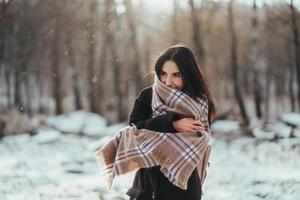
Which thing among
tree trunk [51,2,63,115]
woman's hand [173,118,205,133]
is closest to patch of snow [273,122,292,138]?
tree trunk [51,2,63,115]

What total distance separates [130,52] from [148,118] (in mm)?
10961

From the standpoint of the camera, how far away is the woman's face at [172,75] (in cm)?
217

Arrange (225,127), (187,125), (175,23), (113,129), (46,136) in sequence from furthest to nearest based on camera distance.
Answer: (175,23), (113,129), (225,127), (46,136), (187,125)

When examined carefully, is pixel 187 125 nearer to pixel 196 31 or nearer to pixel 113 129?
pixel 113 129

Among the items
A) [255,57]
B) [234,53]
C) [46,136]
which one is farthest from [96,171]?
[234,53]

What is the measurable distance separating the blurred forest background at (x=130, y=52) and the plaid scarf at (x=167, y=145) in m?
9.51

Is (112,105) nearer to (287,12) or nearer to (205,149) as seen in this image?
(287,12)

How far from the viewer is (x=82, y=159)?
8.02m

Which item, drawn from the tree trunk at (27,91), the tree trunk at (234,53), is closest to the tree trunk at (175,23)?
the tree trunk at (234,53)

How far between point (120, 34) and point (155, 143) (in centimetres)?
1120

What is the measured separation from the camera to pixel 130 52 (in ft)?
43.0

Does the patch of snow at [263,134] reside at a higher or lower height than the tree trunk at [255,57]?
lower

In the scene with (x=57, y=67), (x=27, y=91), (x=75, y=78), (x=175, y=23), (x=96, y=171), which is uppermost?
(x=175, y=23)

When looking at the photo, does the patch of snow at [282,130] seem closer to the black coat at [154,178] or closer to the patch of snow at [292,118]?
the patch of snow at [292,118]
